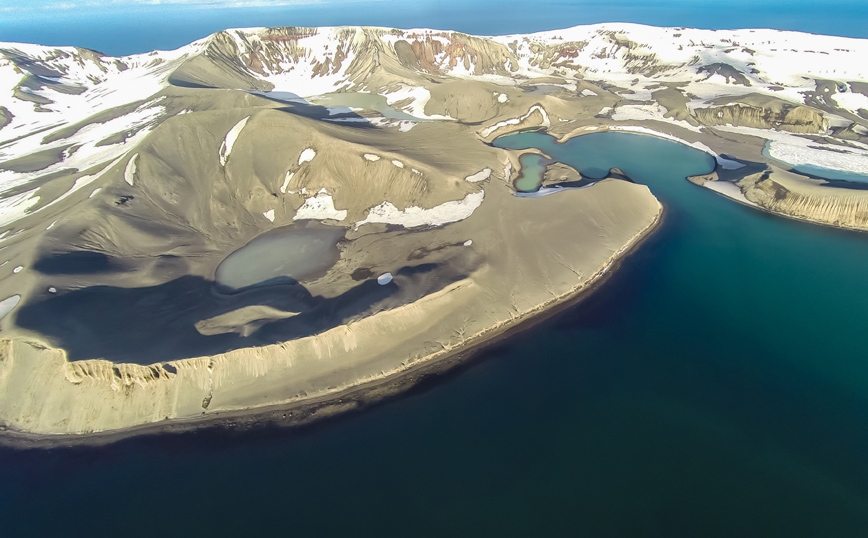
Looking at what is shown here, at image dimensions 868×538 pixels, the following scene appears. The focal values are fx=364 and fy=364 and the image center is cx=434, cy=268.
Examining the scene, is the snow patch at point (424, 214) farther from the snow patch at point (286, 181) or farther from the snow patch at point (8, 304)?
the snow patch at point (8, 304)

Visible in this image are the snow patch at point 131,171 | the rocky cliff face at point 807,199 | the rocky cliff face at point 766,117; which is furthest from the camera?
the rocky cliff face at point 766,117

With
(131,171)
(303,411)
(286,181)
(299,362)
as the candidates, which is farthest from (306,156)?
(303,411)

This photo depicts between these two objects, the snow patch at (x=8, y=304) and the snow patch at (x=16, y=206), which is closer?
the snow patch at (x=8, y=304)

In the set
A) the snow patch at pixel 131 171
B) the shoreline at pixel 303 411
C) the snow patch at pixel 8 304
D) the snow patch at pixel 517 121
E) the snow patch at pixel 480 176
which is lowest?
the shoreline at pixel 303 411

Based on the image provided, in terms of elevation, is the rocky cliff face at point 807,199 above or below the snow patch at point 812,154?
below

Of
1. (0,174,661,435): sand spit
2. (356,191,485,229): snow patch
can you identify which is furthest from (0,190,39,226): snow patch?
(356,191,485,229): snow patch

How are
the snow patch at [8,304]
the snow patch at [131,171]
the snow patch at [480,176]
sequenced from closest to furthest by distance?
1. the snow patch at [8,304]
2. the snow patch at [131,171]
3. the snow patch at [480,176]

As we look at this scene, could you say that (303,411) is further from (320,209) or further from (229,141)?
(229,141)

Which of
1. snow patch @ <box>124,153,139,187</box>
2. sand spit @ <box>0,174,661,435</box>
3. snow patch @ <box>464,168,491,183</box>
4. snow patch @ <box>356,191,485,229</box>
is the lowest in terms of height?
sand spit @ <box>0,174,661,435</box>

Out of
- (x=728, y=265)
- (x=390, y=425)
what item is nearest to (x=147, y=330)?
(x=390, y=425)

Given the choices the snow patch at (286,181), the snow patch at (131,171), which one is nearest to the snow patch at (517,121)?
the snow patch at (286,181)

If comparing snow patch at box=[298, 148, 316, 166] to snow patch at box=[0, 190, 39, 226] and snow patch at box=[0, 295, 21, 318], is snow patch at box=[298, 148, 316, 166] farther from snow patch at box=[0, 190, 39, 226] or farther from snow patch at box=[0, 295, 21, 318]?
snow patch at box=[0, 190, 39, 226]
